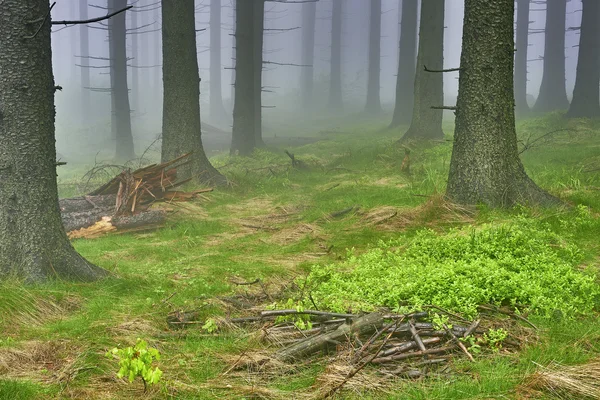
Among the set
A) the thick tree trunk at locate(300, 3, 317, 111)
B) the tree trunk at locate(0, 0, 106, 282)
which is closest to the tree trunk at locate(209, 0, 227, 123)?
the thick tree trunk at locate(300, 3, 317, 111)

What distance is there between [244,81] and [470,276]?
1486cm

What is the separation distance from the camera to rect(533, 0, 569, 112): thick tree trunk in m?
27.2

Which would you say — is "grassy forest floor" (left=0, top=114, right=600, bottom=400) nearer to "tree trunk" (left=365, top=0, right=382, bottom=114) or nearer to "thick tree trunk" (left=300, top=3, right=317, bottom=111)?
"tree trunk" (left=365, top=0, right=382, bottom=114)

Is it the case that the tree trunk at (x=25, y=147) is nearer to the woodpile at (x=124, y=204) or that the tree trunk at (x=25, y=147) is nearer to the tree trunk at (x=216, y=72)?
the woodpile at (x=124, y=204)

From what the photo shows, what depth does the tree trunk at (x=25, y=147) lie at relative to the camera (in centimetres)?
602

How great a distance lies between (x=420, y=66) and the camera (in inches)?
676

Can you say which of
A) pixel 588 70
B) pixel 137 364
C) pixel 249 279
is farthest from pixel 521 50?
pixel 137 364

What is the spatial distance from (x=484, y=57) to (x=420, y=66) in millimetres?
9411

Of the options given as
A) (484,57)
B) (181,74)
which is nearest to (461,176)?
(484,57)

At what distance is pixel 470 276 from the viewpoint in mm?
5094

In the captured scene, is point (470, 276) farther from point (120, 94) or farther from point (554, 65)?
point (554, 65)

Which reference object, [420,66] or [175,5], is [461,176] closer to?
[175,5]

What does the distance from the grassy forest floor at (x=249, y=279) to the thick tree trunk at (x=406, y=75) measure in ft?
30.8

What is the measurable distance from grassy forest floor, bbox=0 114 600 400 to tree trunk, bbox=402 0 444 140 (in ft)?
6.41
